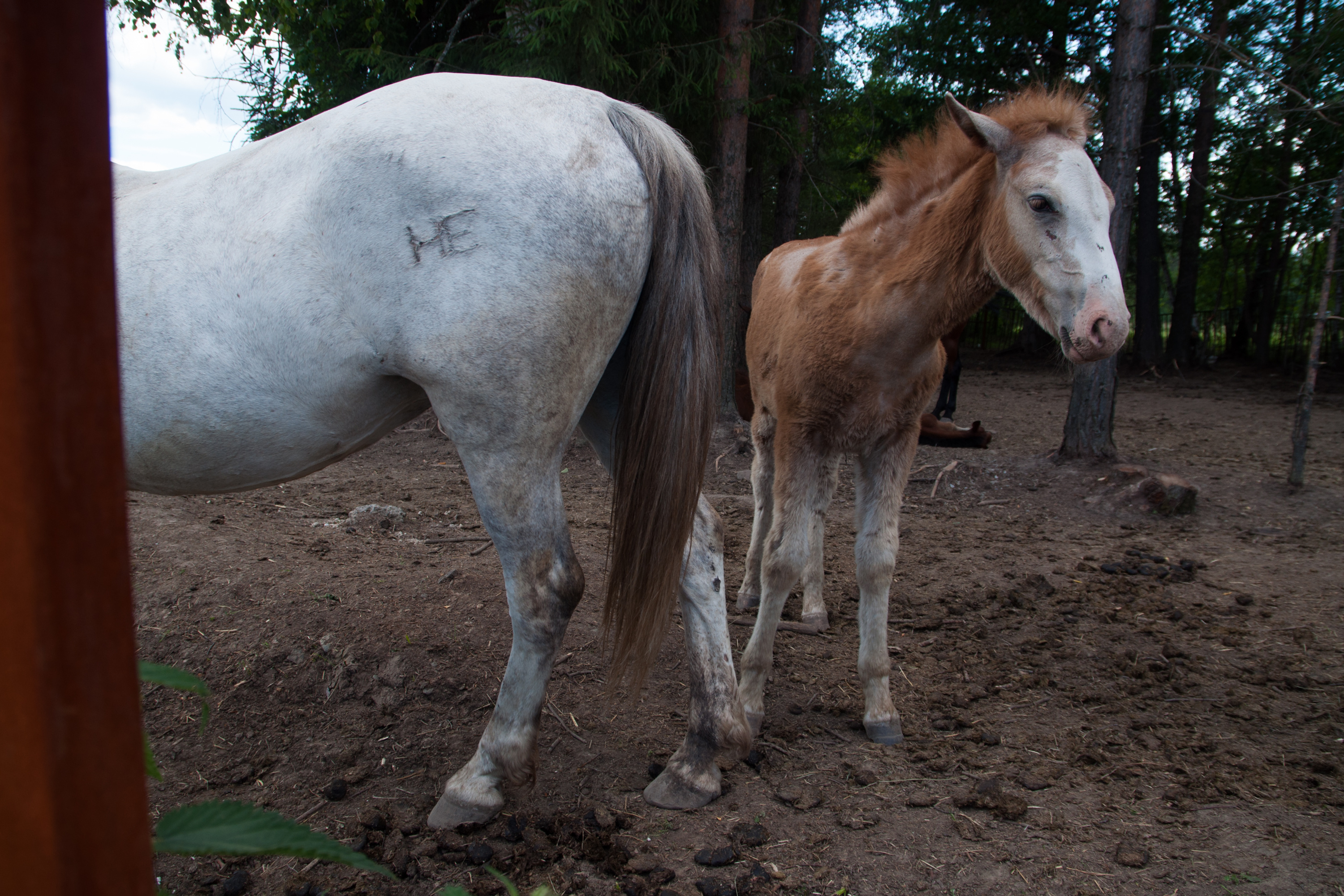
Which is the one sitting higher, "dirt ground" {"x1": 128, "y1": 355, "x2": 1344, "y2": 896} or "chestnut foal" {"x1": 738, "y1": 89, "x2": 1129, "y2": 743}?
"chestnut foal" {"x1": 738, "y1": 89, "x2": 1129, "y2": 743}

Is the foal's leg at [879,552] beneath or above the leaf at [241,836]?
beneath

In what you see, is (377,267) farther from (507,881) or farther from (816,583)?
(816,583)

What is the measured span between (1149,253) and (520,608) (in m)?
16.4

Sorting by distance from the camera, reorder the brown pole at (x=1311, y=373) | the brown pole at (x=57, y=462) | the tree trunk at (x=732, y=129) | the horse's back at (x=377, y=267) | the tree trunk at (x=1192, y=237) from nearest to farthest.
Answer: the brown pole at (x=57, y=462), the horse's back at (x=377, y=267), the brown pole at (x=1311, y=373), the tree trunk at (x=732, y=129), the tree trunk at (x=1192, y=237)

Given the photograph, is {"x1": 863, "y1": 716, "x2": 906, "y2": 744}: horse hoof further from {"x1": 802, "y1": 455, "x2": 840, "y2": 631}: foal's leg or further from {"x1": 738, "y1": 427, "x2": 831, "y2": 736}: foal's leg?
{"x1": 802, "y1": 455, "x2": 840, "y2": 631}: foal's leg

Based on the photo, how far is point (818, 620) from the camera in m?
4.02

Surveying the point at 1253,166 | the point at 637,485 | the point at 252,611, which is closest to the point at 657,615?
the point at 637,485

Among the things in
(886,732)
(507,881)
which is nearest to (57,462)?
(507,881)

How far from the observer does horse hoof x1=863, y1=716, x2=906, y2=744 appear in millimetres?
2910

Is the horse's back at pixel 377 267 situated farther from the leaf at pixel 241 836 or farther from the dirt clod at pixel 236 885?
the leaf at pixel 241 836

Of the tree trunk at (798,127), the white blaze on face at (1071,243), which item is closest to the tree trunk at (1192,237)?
the tree trunk at (798,127)

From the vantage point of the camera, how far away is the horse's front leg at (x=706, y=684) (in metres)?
2.52

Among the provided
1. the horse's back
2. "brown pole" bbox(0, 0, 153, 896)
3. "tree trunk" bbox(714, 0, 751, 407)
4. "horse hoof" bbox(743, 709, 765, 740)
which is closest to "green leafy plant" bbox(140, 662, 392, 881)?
"brown pole" bbox(0, 0, 153, 896)

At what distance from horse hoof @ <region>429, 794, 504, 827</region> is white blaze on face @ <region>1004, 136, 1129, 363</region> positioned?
2269mm
